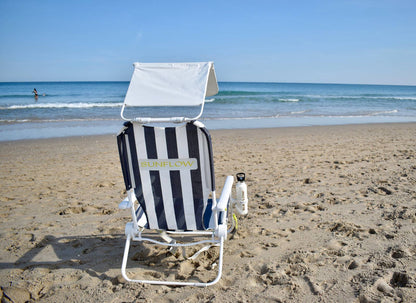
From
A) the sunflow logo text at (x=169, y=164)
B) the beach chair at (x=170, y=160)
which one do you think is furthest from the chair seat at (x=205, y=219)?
the sunflow logo text at (x=169, y=164)

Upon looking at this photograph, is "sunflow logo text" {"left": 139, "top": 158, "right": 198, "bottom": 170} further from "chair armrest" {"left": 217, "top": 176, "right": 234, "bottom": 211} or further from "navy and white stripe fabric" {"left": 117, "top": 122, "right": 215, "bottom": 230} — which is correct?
"chair armrest" {"left": 217, "top": 176, "right": 234, "bottom": 211}

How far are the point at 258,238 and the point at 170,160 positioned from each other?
1.29m

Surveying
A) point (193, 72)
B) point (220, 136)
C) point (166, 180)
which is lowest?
point (220, 136)

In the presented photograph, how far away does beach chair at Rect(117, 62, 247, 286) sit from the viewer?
2.26m

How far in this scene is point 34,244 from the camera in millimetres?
3105

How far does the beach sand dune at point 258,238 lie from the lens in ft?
7.42

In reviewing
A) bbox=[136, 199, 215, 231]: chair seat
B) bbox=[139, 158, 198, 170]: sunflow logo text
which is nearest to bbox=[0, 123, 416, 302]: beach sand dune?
bbox=[136, 199, 215, 231]: chair seat

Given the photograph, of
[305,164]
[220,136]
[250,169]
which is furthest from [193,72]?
[220,136]

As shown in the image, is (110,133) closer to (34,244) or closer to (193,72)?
(34,244)

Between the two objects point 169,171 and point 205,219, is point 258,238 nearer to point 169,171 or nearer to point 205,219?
point 205,219

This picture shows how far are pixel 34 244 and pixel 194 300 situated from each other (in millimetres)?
1867

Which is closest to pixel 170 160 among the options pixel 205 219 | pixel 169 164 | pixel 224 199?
pixel 169 164

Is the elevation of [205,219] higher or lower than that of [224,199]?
lower

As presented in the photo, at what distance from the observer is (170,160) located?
2373 mm
